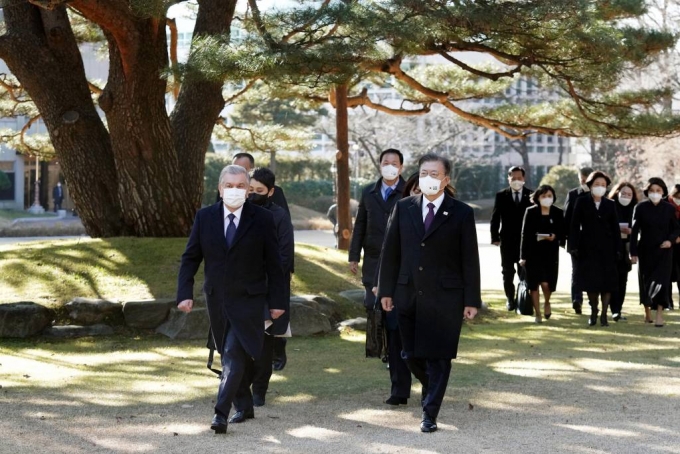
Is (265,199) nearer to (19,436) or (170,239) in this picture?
(19,436)

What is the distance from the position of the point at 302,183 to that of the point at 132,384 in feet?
135

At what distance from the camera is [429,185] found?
6.29m

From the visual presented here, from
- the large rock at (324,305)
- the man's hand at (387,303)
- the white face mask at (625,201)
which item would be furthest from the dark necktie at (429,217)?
the white face mask at (625,201)

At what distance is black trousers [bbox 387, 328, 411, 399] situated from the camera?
7.00 m

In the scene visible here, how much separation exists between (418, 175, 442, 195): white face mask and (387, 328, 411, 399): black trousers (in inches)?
50.5

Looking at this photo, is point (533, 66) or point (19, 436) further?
point (533, 66)

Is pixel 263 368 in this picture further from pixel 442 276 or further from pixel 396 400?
pixel 442 276

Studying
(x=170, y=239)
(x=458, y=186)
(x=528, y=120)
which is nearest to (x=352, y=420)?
(x=170, y=239)

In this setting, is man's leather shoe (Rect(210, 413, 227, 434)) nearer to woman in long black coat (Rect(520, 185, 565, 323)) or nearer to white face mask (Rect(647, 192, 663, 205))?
woman in long black coat (Rect(520, 185, 565, 323))

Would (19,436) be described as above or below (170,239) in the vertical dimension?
below

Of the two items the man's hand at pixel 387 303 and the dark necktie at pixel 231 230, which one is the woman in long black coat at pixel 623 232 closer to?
the man's hand at pixel 387 303

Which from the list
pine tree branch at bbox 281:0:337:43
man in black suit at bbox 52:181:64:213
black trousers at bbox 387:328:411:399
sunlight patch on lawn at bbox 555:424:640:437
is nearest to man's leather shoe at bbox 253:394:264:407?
black trousers at bbox 387:328:411:399

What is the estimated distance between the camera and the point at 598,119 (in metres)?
14.1

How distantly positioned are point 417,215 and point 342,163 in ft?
36.9
